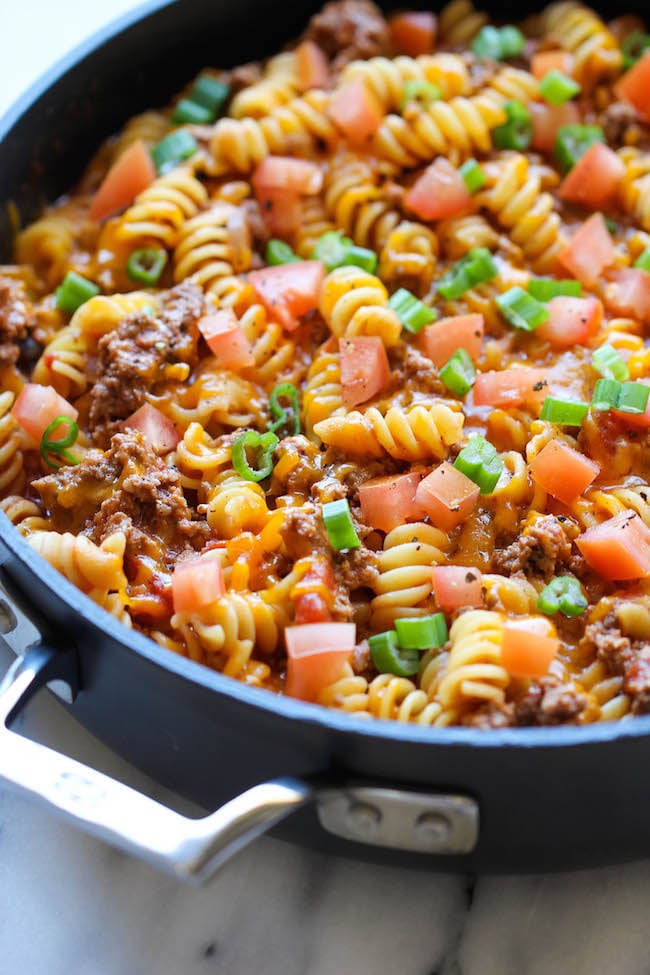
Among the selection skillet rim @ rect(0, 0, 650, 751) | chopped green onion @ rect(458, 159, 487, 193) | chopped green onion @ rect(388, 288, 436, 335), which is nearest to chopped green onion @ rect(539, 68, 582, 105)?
chopped green onion @ rect(458, 159, 487, 193)

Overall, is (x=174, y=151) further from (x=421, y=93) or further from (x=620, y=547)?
(x=620, y=547)

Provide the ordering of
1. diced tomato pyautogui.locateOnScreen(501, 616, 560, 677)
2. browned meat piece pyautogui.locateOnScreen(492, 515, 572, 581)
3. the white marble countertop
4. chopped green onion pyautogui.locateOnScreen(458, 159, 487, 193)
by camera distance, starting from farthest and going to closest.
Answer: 1. chopped green onion pyautogui.locateOnScreen(458, 159, 487, 193)
2. browned meat piece pyautogui.locateOnScreen(492, 515, 572, 581)
3. the white marble countertop
4. diced tomato pyautogui.locateOnScreen(501, 616, 560, 677)

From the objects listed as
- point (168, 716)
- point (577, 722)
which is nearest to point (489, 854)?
point (577, 722)

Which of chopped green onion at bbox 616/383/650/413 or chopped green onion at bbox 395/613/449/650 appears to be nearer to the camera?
chopped green onion at bbox 395/613/449/650

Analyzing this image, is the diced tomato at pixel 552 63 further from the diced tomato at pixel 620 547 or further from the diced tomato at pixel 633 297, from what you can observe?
the diced tomato at pixel 620 547

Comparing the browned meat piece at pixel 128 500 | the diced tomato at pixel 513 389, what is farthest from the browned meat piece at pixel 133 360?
the diced tomato at pixel 513 389

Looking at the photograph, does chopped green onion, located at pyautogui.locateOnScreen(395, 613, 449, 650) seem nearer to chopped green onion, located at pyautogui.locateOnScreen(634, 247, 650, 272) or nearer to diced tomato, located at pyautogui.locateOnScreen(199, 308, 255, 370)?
diced tomato, located at pyautogui.locateOnScreen(199, 308, 255, 370)

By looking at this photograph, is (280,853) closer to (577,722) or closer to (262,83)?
(577,722)
